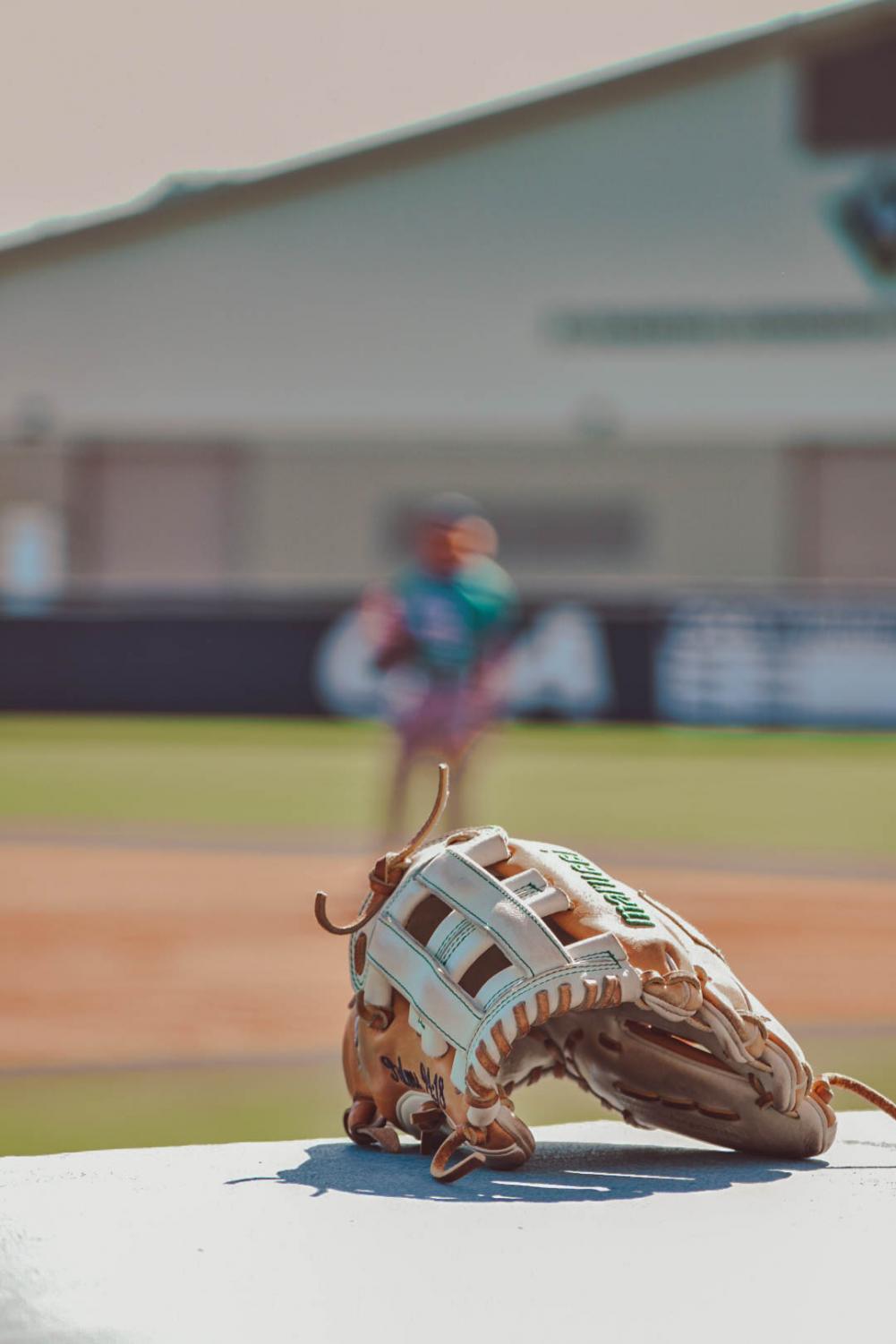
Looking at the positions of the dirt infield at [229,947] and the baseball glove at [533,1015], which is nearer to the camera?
the baseball glove at [533,1015]

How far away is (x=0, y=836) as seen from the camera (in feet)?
37.5

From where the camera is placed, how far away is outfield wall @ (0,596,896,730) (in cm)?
1983

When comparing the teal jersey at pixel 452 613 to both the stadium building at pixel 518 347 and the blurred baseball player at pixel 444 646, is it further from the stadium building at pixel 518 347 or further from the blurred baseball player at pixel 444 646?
the stadium building at pixel 518 347

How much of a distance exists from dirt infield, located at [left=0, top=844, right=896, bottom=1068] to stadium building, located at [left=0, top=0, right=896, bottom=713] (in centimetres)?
1848

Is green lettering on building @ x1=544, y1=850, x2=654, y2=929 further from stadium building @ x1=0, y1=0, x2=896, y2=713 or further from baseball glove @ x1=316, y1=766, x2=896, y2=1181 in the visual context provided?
stadium building @ x1=0, y1=0, x2=896, y2=713

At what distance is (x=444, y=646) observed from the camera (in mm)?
10438

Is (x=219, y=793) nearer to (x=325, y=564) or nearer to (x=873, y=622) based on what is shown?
(x=873, y=622)

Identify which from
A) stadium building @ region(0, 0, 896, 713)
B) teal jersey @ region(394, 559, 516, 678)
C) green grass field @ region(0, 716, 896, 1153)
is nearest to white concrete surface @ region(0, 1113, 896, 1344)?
green grass field @ region(0, 716, 896, 1153)

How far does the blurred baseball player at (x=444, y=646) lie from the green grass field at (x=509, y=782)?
110cm

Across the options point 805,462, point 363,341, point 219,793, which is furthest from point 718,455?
point 219,793

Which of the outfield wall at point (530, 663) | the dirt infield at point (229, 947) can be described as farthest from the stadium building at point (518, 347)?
the dirt infield at point (229, 947)

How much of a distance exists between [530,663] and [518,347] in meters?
9.94

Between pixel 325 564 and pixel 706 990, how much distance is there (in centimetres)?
2833

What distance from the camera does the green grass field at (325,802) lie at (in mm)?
4727
